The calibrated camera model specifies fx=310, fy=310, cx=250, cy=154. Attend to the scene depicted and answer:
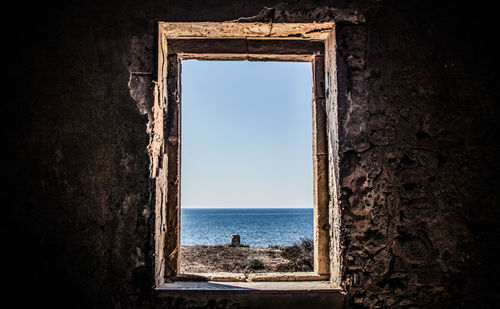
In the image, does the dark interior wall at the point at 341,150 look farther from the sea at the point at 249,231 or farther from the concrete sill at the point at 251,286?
the sea at the point at 249,231

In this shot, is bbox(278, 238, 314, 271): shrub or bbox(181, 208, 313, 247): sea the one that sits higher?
bbox(278, 238, 314, 271): shrub

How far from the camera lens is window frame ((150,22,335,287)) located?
2.02 metres

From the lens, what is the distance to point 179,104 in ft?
7.45

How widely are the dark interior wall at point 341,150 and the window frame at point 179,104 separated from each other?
0.35ft

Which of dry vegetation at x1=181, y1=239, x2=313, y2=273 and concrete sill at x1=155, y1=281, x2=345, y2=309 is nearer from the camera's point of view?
concrete sill at x1=155, y1=281, x2=345, y2=309

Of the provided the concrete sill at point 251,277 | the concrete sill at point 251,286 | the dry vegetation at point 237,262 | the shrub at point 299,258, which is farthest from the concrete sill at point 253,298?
the shrub at point 299,258

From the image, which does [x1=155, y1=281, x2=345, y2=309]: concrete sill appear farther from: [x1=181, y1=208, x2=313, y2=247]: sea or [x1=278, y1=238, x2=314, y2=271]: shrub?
[x1=181, y1=208, x2=313, y2=247]: sea

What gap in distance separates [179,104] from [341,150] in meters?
1.19

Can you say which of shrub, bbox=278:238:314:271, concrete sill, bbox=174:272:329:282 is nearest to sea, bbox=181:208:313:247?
shrub, bbox=278:238:314:271

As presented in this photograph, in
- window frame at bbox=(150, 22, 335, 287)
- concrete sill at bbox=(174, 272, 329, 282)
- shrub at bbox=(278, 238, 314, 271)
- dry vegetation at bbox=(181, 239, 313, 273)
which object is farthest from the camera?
shrub at bbox=(278, 238, 314, 271)

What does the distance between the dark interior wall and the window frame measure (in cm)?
11

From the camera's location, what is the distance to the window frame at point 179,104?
2.02 m

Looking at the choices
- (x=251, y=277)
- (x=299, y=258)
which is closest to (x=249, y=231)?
(x=299, y=258)

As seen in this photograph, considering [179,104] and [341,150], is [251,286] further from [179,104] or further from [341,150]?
[179,104]
